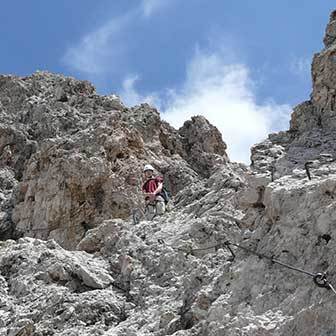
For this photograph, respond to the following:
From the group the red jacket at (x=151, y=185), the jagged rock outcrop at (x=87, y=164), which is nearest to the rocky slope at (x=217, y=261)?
the red jacket at (x=151, y=185)

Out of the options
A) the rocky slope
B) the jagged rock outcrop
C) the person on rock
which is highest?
the jagged rock outcrop

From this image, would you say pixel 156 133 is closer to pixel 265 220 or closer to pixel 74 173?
pixel 74 173

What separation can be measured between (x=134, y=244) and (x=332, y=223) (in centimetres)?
502

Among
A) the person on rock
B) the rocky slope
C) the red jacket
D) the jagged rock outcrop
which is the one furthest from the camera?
the jagged rock outcrop

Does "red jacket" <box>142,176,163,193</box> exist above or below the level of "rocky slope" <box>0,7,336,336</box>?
above

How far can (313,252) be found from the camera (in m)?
7.94

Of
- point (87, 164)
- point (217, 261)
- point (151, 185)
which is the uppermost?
point (87, 164)

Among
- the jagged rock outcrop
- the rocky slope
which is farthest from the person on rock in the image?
the jagged rock outcrop

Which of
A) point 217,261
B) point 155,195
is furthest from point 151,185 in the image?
point 217,261

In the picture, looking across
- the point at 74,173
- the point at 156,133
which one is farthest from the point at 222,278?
the point at 156,133

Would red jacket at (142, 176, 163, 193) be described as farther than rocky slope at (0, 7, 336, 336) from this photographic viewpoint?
Yes

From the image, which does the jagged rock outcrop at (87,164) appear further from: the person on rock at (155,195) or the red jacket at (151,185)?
the person on rock at (155,195)

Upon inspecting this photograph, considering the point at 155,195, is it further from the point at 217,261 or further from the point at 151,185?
the point at 217,261

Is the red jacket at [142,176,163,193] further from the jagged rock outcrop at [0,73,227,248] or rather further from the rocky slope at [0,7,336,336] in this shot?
the jagged rock outcrop at [0,73,227,248]
